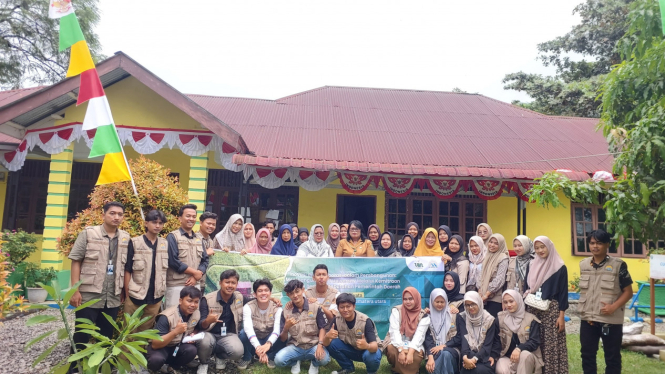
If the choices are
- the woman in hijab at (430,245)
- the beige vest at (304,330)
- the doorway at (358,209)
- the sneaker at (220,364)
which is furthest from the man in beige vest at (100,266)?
the doorway at (358,209)

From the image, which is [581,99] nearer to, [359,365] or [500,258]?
[500,258]

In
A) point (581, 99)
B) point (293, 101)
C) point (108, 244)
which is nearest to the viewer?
point (108, 244)

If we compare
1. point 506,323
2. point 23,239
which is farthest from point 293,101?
point 506,323

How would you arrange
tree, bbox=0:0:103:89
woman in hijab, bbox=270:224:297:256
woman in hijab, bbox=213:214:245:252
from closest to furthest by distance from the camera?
woman in hijab, bbox=213:214:245:252 < woman in hijab, bbox=270:224:297:256 < tree, bbox=0:0:103:89

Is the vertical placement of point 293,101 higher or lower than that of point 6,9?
lower

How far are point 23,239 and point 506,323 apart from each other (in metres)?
7.00

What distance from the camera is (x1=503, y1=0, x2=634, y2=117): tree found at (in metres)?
14.9

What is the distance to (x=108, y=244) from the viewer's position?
12.2ft

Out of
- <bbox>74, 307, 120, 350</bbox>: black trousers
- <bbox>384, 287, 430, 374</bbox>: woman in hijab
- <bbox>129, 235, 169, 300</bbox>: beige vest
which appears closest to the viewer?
<bbox>74, 307, 120, 350</bbox>: black trousers

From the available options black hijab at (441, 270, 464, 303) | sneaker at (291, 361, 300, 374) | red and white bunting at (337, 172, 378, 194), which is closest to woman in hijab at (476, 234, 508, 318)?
black hijab at (441, 270, 464, 303)

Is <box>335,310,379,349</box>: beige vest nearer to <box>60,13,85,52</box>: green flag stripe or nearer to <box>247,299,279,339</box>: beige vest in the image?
<box>247,299,279,339</box>: beige vest

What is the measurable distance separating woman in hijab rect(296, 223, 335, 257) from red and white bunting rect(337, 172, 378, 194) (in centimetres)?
253

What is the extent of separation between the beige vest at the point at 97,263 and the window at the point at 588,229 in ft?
27.5

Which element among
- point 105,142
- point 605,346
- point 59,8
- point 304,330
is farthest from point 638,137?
point 59,8
